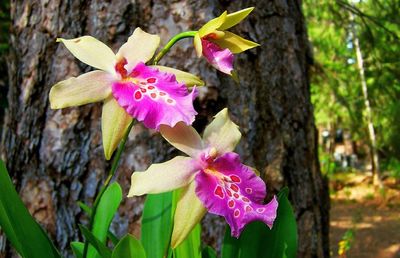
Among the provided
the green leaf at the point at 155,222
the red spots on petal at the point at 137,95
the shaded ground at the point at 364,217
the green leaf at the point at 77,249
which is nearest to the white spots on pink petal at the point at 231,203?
the red spots on petal at the point at 137,95

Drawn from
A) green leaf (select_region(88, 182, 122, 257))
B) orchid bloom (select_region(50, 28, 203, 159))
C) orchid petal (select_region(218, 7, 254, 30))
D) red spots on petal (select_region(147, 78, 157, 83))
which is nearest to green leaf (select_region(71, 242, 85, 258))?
green leaf (select_region(88, 182, 122, 257))

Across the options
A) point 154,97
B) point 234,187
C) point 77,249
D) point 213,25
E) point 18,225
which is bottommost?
point 77,249

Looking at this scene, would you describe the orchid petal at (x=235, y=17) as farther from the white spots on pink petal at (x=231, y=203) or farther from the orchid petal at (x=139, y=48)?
the white spots on pink petal at (x=231, y=203)

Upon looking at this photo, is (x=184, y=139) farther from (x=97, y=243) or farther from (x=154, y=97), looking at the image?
(x=97, y=243)

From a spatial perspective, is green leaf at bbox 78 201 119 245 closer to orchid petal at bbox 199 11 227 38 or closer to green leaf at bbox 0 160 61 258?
green leaf at bbox 0 160 61 258

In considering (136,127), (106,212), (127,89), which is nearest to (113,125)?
(127,89)

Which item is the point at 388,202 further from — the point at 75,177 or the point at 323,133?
the point at 75,177

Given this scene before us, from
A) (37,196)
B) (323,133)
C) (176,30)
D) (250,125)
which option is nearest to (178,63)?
(176,30)
